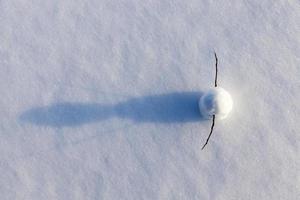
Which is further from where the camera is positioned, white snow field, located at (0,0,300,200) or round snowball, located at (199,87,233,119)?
white snow field, located at (0,0,300,200)

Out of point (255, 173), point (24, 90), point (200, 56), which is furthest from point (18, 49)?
point (255, 173)

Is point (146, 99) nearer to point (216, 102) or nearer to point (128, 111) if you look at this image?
point (128, 111)

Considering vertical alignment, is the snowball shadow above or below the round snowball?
below

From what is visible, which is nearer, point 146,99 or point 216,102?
point 216,102

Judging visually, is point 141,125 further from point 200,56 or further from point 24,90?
point 24,90

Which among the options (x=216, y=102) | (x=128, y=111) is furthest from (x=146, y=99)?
(x=216, y=102)
